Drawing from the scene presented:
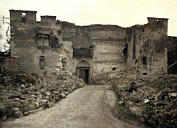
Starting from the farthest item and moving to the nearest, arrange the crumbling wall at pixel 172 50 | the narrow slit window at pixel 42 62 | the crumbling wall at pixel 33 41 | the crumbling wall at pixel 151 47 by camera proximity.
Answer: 1. the crumbling wall at pixel 172 50
2. the crumbling wall at pixel 151 47
3. the narrow slit window at pixel 42 62
4. the crumbling wall at pixel 33 41

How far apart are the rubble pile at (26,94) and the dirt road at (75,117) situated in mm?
673

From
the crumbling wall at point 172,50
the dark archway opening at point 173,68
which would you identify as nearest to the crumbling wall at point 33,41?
the dark archway opening at point 173,68

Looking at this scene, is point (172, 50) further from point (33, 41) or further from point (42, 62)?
point (33, 41)

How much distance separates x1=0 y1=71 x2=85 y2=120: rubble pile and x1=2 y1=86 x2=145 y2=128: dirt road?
673 mm

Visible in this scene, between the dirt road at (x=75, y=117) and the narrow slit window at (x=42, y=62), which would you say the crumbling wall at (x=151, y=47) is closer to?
the narrow slit window at (x=42, y=62)

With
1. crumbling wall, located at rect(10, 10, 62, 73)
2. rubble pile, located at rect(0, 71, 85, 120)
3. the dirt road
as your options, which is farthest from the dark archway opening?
the dirt road

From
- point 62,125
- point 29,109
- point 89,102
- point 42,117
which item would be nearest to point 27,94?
point 29,109

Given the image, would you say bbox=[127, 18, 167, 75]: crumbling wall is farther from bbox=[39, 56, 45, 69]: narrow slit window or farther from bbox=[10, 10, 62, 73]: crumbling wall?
bbox=[39, 56, 45, 69]: narrow slit window

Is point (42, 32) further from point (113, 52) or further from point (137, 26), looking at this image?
point (137, 26)

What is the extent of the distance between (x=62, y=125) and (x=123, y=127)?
2.76m

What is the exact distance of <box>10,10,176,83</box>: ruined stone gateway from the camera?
2134 centimetres

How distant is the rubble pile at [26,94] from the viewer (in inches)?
421

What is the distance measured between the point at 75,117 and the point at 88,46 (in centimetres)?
1572

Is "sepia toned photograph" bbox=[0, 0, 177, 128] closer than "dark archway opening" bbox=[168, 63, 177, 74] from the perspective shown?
Yes
